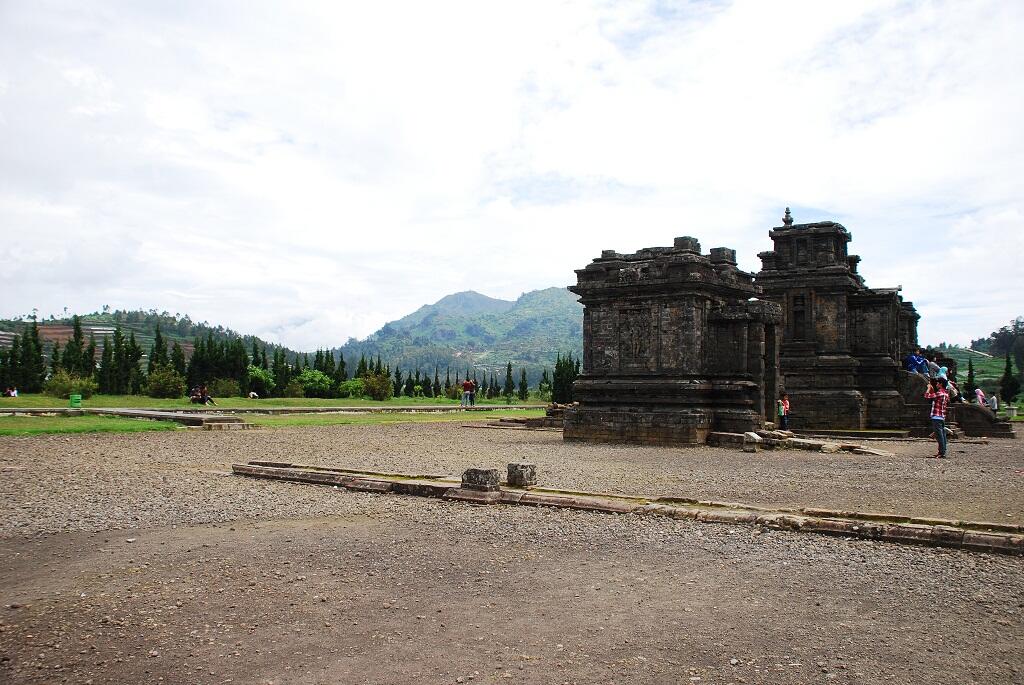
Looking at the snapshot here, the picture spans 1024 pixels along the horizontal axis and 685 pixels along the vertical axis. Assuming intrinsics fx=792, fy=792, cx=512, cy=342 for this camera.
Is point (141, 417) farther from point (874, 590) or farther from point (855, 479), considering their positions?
point (874, 590)

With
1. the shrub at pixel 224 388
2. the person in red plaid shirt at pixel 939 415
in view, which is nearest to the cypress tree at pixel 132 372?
the shrub at pixel 224 388

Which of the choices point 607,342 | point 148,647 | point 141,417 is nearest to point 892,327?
point 607,342

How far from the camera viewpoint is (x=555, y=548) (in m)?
7.95

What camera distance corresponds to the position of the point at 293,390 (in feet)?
208

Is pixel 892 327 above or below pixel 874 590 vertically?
above

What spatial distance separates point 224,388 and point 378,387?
1173cm

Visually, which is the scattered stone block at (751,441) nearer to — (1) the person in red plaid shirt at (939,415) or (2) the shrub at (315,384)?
(1) the person in red plaid shirt at (939,415)

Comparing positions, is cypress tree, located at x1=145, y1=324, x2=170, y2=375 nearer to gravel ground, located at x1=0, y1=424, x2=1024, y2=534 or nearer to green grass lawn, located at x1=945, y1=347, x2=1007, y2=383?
gravel ground, located at x1=0, y1=424, x2=1024, y2=534

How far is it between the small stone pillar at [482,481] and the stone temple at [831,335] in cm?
2279

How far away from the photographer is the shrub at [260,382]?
6450 centimetres

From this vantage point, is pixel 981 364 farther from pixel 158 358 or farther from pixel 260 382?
pixel 158 358

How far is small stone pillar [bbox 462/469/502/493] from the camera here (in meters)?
10.9

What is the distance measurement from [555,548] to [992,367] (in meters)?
113

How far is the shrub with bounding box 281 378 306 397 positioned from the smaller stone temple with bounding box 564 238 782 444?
43.5 metres
